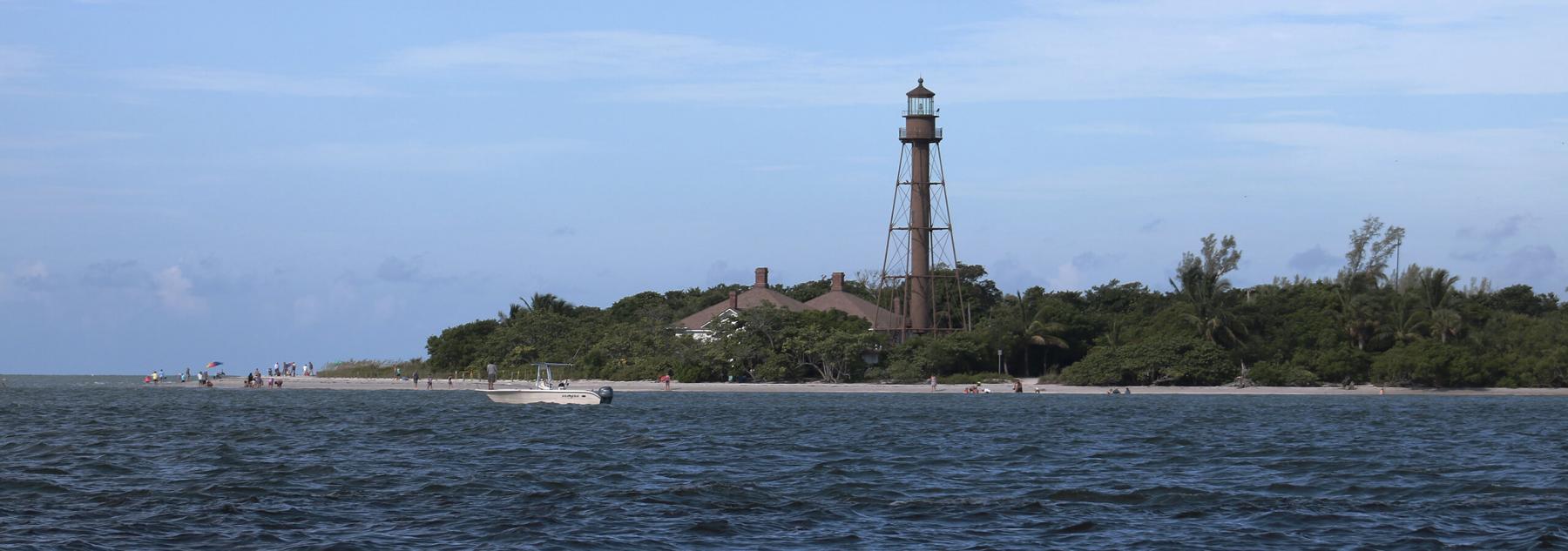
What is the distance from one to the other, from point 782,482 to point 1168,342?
53491 millimetres

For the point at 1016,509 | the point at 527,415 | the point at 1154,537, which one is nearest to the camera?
the point at 1154,537

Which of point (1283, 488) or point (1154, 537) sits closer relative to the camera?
point (1154, 537)

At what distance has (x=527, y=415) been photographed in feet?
177

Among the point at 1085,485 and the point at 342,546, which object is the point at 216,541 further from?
the point at 1085,485

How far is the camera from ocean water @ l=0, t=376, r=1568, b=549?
1983 cm

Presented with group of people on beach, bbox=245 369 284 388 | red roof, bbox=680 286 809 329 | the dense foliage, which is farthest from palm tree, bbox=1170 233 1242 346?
group of people on beach, bbox=245 369 284 388

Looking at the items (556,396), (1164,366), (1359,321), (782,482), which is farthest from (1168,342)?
(782,482)

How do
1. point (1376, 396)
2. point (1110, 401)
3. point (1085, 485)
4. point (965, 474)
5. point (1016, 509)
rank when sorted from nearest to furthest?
point (1016, 509) → point (1085, 485) → point (965, 474) → point (1110, 401) → point (1376, 396)

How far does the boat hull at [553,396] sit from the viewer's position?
60.4m

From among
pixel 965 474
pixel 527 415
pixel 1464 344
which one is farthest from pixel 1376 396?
pixel 965 474

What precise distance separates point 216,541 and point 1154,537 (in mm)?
11652

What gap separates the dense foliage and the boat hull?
69.3ft

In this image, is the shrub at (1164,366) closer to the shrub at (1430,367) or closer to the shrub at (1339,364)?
the shrub at (1339,364)

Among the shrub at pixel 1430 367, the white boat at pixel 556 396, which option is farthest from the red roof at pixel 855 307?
the white boat at pixel 556 396
